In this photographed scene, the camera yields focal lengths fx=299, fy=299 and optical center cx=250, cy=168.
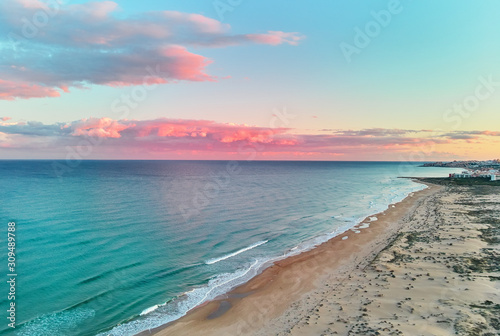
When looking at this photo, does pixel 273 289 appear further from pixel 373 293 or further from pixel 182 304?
pixel 373 293

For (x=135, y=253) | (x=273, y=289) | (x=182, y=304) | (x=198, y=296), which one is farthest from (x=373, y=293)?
(x=135, y=253)

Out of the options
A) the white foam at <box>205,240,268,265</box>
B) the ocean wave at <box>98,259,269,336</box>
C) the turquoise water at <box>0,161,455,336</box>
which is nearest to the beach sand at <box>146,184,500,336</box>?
the ocean wave at <box>98,259,269,336</box>

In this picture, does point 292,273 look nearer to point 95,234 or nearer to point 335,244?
point 335,244

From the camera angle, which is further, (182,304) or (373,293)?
(182,304)

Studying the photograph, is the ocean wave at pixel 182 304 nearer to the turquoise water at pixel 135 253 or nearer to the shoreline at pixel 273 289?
the turquoise water at pixel 135 253

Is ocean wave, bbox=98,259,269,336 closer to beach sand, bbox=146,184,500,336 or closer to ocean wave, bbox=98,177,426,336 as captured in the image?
ocean wave, bbox=98,177,426,336

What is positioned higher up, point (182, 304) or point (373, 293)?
point (373, 293)

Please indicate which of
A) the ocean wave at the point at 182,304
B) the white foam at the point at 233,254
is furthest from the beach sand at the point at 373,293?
the white foam at the point at 233,254
